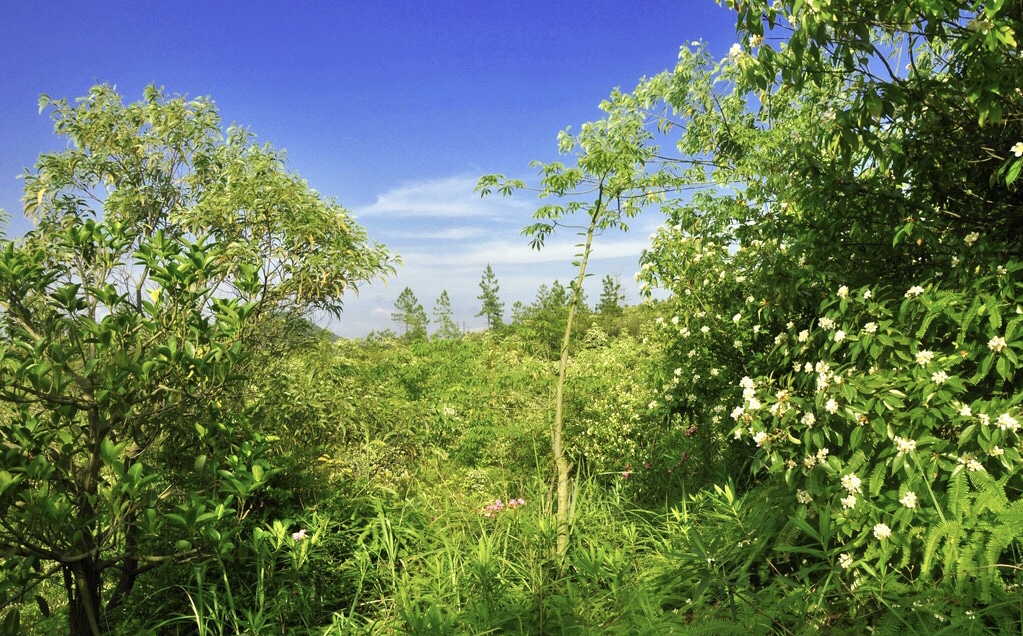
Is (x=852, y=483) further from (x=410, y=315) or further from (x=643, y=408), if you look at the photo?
(x=410, y=315)

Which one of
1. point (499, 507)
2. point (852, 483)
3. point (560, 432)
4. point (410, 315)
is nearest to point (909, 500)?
point (852, 483)

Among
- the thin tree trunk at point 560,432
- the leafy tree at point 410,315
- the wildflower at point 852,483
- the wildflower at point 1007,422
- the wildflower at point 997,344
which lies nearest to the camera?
the wildflower at point 1007,422

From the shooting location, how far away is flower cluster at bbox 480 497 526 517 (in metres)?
4.23

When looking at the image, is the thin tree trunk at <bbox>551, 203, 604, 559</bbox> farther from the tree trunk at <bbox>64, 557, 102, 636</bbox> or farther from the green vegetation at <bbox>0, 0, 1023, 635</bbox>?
the tree trunk at <bbox>64, 557, 102, 636</bbox>

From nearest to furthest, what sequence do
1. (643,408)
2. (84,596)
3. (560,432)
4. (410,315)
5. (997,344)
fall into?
(997,344)
(84,596)
(560,432)
(643,408)
(410,315)

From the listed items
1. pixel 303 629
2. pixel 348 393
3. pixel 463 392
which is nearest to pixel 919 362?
pixel 303 629

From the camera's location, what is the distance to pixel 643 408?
18.9ft

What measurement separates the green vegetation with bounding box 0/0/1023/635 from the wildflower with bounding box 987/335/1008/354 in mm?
12

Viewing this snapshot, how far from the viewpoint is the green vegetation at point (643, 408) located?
254 cm

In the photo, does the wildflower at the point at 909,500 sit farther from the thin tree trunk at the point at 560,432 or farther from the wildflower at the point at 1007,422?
the thin tree trunk at the point at 560,432

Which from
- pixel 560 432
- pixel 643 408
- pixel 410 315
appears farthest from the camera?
pixel 410 315

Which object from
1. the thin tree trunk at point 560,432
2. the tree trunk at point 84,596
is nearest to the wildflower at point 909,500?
the thin tree trunk at point 560,432

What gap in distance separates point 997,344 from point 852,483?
32.3 inches

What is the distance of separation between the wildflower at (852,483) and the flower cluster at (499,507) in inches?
87.4
